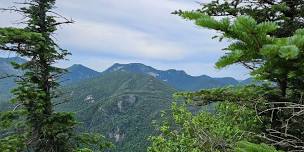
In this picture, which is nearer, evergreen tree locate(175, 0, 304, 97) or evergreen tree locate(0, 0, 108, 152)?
evergreen tree locate(175, 0, 304, 97)

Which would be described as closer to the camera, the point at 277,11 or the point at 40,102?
the point at 277,11

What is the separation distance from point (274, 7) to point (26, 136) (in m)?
15.4

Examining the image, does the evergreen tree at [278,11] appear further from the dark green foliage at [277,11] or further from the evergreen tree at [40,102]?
the evergreen tree at [40,102]

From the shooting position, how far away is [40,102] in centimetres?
2114

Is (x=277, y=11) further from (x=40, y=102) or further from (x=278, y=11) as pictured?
(x=40, y=102)

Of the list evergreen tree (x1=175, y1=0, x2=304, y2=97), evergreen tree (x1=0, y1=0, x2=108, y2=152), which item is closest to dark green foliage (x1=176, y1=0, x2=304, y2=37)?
evergreen tree (x1=175, y1=0, x2=304, y2=97)

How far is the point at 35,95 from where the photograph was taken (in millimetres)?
20766

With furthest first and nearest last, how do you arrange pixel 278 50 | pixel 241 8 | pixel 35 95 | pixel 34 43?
pixel 35 95
pixel 34 43
pixel 241 8
pixel 278 50

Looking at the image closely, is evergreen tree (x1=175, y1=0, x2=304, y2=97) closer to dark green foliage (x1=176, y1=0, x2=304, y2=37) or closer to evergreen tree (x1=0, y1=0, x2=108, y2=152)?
dark green foliage (x1=176, y1=0, x2=304, y2=37)

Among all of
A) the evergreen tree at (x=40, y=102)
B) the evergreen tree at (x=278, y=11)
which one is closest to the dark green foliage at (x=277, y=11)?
the evergreen tree at (x=278, y=11)

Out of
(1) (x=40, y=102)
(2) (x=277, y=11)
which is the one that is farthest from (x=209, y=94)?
(1) (x=40, y=102)

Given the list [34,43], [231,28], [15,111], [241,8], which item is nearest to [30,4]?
[34,43]

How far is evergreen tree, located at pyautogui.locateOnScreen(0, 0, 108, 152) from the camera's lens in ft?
66.1

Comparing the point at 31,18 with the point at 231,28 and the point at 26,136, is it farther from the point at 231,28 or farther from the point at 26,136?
the point at 231,28
